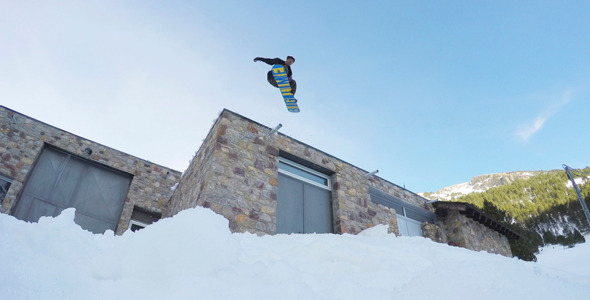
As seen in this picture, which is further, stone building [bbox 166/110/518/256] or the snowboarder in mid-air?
the snowboarder in mid-air

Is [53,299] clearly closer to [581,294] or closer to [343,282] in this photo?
[343,282]

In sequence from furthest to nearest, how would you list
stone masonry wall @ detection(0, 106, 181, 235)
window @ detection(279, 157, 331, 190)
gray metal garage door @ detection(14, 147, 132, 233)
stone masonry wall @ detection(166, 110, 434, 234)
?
1. window @ detection(279, 157, 331, 190)
2. gray metal garage door @ detection(14, 147, 132, 233)
3. stone masonry wall @ detection(0, 106, 181, 235)
4. stone masonry wall @ detection(166, 110, 434, 234)

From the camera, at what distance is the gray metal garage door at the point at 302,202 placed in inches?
269

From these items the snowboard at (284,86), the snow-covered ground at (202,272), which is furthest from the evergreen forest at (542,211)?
the snow-covered ground at (202,272)

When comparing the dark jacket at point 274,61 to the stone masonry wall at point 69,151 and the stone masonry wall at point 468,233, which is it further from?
the stone masonry wall at point 468,233

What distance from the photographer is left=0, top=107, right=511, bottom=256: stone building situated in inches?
247

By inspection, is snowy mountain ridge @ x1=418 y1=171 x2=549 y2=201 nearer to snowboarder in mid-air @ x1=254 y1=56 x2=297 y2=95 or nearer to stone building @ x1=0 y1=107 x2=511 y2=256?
stone building @ x1=0 y1=107 x2=511 y2=256

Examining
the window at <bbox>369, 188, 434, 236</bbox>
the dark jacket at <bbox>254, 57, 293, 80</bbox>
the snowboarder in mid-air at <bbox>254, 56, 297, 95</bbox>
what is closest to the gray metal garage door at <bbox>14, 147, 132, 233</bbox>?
the snowboarder in mid-air at <bbox>254, 56, 297, 95</bbox>

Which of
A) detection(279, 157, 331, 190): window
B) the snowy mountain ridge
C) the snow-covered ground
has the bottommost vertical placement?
the snow-covered ground

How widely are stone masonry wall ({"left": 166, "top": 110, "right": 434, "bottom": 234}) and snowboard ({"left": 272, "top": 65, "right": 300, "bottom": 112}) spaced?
742mm

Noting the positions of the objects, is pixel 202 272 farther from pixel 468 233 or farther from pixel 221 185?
pixel 468 233

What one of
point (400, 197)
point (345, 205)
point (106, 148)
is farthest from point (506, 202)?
point (106, 148)

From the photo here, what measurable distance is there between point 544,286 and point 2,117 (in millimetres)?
10029

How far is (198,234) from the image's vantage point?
7.28 feet
